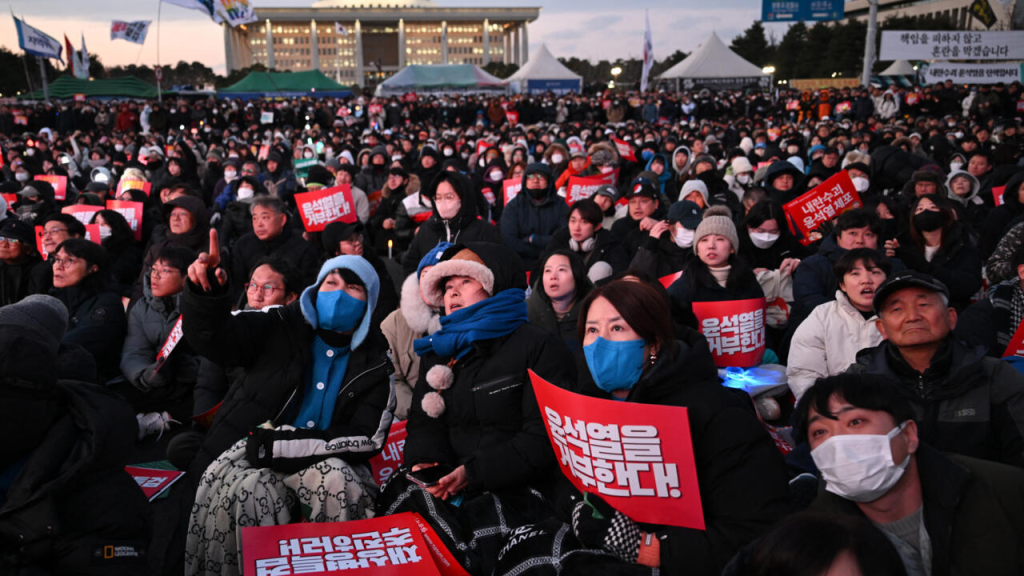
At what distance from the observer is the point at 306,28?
11812 centimetres

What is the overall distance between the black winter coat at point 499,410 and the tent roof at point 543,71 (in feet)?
127

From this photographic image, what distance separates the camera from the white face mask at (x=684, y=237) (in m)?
5.34

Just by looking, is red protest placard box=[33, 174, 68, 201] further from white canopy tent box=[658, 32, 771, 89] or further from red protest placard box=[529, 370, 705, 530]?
white canopy tent box=[658, 32, 771, 89]

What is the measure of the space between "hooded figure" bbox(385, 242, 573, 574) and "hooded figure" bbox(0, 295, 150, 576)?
1.00 meters

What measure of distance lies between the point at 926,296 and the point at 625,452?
144 cm

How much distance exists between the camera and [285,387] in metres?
3.04

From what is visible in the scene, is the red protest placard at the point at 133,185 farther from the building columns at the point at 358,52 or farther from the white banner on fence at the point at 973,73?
the building columns at the point at 358,52

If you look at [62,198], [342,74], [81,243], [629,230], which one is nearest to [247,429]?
[81,243]

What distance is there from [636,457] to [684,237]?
3.37 metres

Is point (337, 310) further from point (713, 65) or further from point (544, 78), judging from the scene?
point (544, 78)

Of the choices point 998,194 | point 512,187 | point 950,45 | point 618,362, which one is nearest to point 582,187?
point 512,187

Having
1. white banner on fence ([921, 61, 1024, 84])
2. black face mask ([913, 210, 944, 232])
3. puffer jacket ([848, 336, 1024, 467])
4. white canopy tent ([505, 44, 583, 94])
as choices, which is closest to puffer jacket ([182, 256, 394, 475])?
puffer jacket ([848, 336, 1024, 467])

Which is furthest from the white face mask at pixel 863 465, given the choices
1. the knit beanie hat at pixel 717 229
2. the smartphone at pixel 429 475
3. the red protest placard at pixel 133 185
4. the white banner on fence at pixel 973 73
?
the white banner on fence at pixel 973 73

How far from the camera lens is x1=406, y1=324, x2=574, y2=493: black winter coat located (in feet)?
9.57
